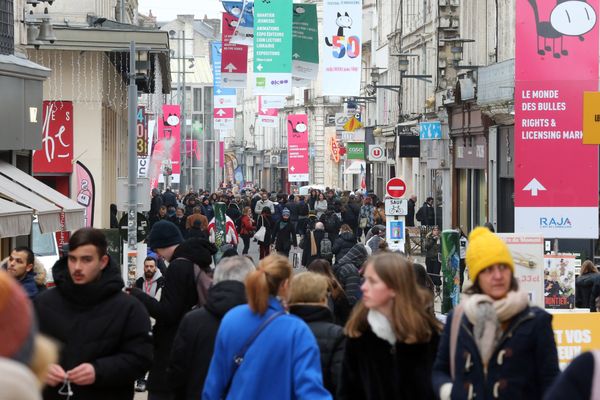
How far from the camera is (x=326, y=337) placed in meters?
7.89

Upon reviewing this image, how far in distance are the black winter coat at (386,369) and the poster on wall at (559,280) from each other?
27.6 ft

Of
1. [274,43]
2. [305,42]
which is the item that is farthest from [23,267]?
[305,42]

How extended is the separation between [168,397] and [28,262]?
93.1 inches

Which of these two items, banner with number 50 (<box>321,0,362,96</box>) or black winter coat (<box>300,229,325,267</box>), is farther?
banner with number 50 (<box>321,0,362,96</box>)

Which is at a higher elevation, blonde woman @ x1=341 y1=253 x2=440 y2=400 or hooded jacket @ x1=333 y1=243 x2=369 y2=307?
blonde woman @ x1=341 y1=253 x2=440 y2=400

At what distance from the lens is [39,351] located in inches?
125

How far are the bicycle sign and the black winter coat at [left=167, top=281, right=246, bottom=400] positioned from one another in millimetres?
18205

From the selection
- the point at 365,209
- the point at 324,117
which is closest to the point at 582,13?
the point at 365,209

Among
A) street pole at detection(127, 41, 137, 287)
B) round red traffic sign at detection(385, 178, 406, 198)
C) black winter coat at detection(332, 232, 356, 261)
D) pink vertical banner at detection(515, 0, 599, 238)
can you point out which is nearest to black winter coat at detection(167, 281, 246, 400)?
pink vertical banner at detection(515, 0, 599, 238)

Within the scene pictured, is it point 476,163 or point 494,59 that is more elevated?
point 494,59

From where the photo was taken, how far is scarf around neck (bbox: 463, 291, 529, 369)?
5.89 m

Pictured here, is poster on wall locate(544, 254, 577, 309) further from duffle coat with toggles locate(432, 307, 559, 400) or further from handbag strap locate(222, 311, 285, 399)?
duffle coat with toggles locate(432, 307, 559, 400)

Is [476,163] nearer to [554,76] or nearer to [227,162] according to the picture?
[554,76]

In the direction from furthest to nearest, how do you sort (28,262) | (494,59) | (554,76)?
(494,59) → (554,76) → (28,262)
